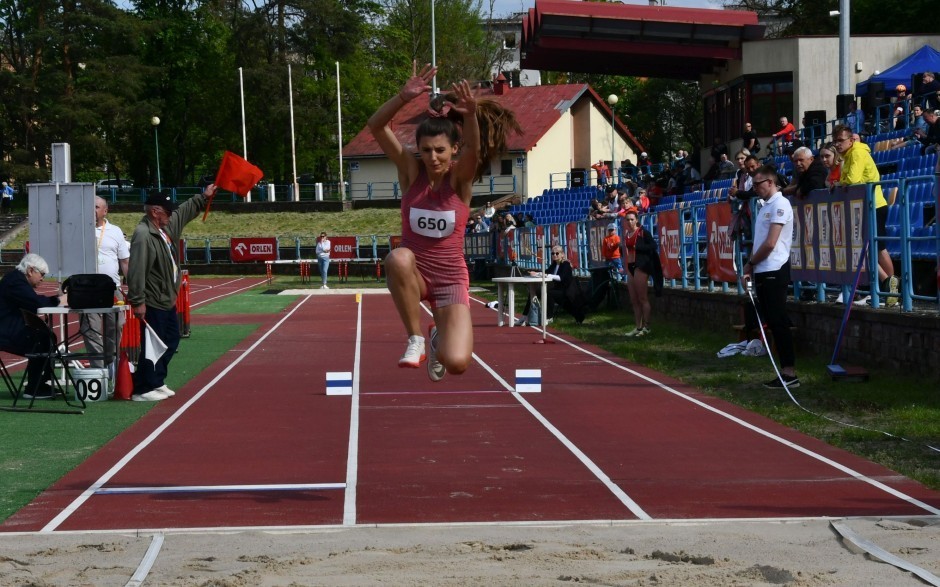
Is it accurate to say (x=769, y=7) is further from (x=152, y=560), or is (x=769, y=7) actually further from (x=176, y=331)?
(x=152, y=560)

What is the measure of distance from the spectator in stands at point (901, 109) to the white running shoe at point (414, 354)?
54.8ft

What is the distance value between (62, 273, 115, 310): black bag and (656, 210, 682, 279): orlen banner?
10.6 meters

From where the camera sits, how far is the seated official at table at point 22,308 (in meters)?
12.5

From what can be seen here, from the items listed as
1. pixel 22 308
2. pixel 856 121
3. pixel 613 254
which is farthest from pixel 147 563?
pixel 856 121

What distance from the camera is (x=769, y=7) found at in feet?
224

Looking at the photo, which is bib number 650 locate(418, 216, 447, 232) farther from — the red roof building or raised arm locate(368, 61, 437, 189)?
the red roof building

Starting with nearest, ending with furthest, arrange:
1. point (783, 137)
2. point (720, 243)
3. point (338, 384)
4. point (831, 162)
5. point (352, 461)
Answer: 1. point (352, 461)
2. point (338, 384)
3. point (831, 162)
4. point (720, 243)
5. point (783, 137)

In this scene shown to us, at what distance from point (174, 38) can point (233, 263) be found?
35365 mm

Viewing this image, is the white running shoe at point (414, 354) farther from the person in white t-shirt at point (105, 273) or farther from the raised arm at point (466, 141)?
the person in white t-shirt at point (105, 273)

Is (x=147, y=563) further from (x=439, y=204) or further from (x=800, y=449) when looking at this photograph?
(x=800, y=449)

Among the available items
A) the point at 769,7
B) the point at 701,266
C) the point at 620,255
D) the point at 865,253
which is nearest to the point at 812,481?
the point at 865,253

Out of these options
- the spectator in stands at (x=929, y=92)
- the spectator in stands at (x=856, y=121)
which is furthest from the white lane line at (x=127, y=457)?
the spectator in stands at (x=856, y=121)

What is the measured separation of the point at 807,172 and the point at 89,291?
7.69 meters

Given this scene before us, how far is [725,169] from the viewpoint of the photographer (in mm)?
29016
